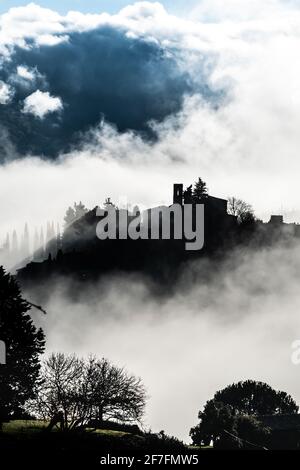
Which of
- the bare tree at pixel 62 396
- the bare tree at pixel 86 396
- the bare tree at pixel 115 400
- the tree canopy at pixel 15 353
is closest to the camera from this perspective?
the tree canopy at pixel 15 353

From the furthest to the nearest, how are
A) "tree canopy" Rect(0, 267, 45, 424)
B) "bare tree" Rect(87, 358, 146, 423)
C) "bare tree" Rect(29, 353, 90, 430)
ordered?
"bare tree" Rect(87, 358, 146, 423), "bare tree" Rect(29, 353, 90, 430), "tree canopy" Rect(0, 267, 45, 424)

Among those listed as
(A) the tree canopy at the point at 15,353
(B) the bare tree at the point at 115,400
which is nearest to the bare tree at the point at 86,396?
(B) the bare tree at the point at 115,400

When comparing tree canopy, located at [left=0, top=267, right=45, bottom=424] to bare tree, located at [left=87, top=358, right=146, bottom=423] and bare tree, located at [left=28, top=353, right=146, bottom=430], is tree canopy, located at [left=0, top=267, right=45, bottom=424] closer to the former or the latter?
bare tree, located at [left=28, top=353, right=146, bottom=430]

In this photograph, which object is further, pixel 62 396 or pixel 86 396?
pixel 62 396

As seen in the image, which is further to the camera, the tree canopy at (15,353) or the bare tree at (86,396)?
the bare tree at (86,396)

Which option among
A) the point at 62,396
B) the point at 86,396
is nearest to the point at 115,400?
the point at 86,396

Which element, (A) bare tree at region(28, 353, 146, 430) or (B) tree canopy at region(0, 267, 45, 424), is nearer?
(B) tree canopy at region(0, 267, 45, 424)

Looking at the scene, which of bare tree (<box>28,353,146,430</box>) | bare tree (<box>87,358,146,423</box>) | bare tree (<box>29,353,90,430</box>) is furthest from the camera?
bare tree (<box>87,358,146,423</box>)

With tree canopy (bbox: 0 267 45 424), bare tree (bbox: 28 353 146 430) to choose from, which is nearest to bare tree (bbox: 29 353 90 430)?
bare tree (bbox: 28 353 146 430)

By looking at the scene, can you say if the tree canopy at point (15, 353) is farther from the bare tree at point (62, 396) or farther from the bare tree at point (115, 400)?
the bare tree at point (115, 400)

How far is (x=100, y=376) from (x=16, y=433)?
21.1 meters

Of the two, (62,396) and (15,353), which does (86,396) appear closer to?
(62,396)
